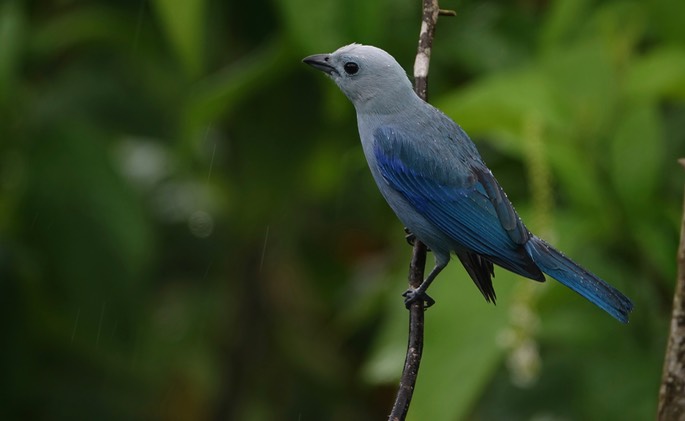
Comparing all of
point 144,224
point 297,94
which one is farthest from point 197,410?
point 297,94

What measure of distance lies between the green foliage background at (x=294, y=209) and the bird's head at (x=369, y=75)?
13.3 inches

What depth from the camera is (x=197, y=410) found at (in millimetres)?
5004

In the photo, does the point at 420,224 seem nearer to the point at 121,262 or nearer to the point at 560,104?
the point at 560,104

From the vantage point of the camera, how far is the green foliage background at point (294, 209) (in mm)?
3119

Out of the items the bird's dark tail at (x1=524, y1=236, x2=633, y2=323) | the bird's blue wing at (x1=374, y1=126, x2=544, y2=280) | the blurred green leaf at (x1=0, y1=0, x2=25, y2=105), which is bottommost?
the bird's dark tail at (x1=524, y1=236, x2=633, y2=323)

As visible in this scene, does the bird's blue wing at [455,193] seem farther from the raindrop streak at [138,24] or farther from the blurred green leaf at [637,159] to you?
the raindrop streak at [138,24]

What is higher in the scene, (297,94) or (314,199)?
(297,94)

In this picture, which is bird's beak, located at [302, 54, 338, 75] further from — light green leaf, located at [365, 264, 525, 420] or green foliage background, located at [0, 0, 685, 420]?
light green leaf, located at [365, 264, 525, 420]

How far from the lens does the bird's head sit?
8.79ft

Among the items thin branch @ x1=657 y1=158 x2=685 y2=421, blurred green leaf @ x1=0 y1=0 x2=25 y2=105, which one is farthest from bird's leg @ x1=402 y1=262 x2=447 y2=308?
blurred green leaf @ x1=0 y1=0 x2=25 y2=105

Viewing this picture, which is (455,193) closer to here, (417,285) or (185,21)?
(417,285)

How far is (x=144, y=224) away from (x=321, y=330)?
138 cm

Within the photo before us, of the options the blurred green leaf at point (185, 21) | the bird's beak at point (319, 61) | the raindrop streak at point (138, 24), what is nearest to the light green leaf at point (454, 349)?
the bird's beak at point (319, 61)

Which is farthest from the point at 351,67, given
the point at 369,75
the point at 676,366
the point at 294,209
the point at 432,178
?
the point at 294,209
